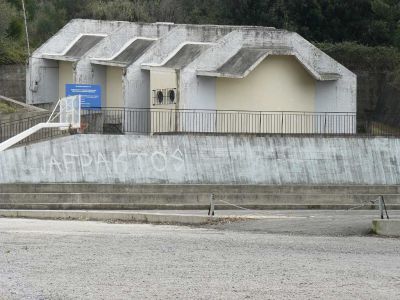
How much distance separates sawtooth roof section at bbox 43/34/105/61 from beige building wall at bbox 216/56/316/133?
10087 mm

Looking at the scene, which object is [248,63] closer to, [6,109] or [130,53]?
[130,53]

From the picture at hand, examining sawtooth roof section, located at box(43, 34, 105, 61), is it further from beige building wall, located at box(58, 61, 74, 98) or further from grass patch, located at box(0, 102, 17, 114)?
grass patch, located at box(0, 102, 17, 114)

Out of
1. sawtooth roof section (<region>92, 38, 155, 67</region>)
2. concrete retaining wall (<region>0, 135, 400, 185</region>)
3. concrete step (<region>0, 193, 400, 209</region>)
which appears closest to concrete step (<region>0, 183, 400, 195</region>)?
concrete step (<region>0, 193, 400, 209</region>)

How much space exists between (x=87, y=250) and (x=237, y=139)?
1933 cm

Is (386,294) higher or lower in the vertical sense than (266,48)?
lower

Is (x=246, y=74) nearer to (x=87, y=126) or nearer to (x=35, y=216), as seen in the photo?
(x=87, y=126)

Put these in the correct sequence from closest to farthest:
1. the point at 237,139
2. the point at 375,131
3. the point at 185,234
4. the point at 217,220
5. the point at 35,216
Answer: the point at 185,234 → the point at 217,220 → the point at 35,216 → the point at 237,139 → the point at 375,131

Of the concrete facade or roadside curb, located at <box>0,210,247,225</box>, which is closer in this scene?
roadside curb, located at <box>0,210,247,225</box>

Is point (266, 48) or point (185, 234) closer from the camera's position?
point (185, 234)

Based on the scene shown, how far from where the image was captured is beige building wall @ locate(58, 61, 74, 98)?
169 ft

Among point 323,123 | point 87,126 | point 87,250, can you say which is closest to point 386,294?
point 87,250

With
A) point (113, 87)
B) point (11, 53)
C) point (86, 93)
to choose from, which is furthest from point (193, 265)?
point (11, 53)

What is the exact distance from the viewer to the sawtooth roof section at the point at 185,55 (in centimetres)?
4212

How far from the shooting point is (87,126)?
1553 inches
